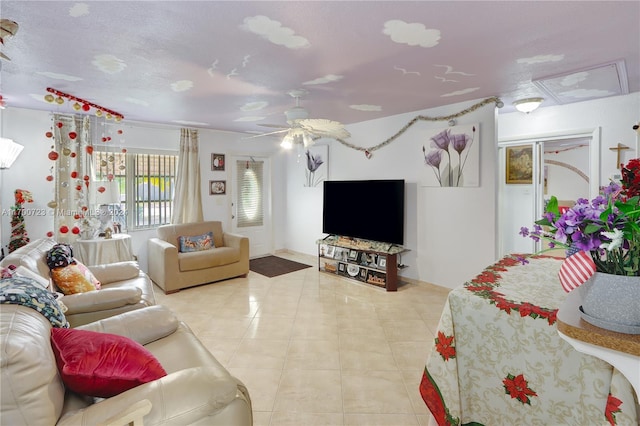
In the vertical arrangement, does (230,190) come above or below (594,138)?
below

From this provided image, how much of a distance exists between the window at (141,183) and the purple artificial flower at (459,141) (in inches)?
170

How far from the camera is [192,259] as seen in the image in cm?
462

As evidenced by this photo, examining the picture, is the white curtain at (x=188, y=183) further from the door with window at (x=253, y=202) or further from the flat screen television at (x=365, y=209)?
the flat screen television at (x=365, y=209)

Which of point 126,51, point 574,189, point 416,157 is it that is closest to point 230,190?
point 416,157

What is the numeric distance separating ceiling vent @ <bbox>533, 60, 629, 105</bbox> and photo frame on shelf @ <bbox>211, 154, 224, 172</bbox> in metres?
4.80

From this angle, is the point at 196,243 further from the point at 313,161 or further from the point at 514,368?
the point at 514,368

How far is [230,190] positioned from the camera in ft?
20.3

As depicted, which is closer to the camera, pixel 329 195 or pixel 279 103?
pixel 279 103

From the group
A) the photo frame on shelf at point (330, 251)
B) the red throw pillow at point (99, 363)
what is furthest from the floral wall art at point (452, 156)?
the red throw pillow at point (99, 363)

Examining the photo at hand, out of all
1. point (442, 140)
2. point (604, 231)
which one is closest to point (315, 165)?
point (442, 140)

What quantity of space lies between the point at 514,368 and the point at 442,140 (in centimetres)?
331

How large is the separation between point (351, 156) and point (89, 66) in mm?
3684

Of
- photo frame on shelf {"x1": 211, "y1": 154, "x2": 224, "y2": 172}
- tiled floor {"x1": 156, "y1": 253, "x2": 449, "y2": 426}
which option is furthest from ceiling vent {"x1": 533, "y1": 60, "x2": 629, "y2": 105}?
photo frame on shelf {"x1": 211, "y1": 154, "x2": 224, "y2": 172}

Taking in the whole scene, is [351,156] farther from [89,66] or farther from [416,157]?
[89,66]
